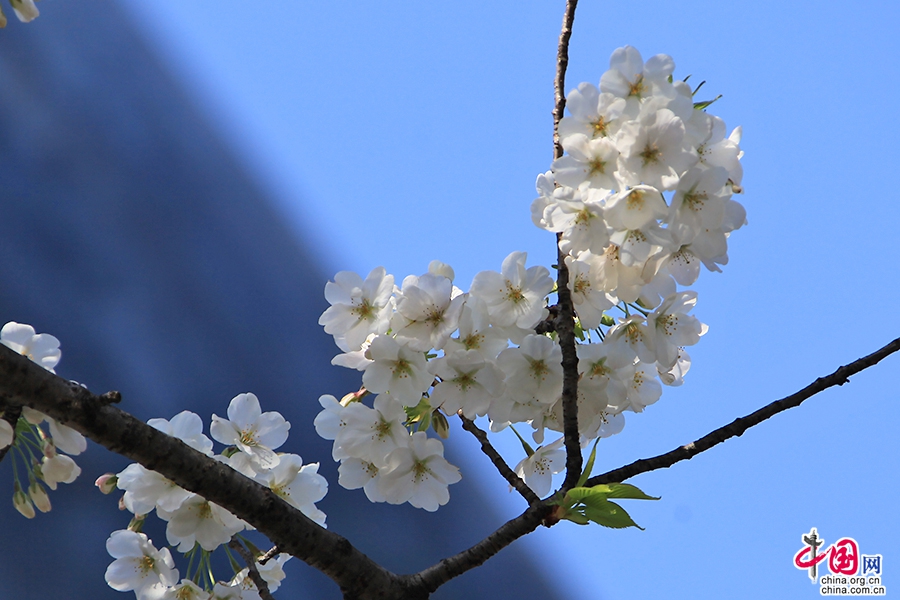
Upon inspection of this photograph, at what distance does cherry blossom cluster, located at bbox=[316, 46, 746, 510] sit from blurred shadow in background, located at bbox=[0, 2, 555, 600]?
2.26 metres

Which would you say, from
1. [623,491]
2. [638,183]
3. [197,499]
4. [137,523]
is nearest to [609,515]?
[623,491]

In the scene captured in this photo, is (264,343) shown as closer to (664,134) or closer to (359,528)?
(359,528)

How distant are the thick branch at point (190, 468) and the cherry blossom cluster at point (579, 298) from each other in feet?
0.37

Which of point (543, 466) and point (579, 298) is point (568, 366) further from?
point (543, 466)

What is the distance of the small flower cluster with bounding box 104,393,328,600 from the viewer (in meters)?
0.73

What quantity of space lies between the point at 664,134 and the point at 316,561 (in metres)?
0.46

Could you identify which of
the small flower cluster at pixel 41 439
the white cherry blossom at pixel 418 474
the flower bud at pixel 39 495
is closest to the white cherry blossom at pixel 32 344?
the small flower cluster at pixel 41 439

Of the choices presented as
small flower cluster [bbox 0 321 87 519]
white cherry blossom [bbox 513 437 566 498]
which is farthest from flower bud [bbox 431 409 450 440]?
small flower cluster [bbox 0 321 87 519]

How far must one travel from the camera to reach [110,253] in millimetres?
3055

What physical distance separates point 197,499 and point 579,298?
1.40 feet

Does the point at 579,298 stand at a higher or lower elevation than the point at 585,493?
higher

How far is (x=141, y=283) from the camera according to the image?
3080 millimetres

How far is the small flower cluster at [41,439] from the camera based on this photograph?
64 cm

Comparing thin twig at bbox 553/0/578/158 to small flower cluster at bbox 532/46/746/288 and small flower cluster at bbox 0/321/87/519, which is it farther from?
small flower cluster at bbox 0/321/87/519
